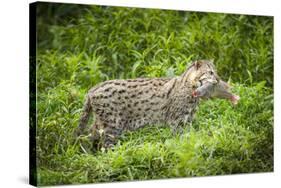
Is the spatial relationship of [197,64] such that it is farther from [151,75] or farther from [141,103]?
[141,103]

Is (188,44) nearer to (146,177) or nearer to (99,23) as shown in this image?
(99,23)

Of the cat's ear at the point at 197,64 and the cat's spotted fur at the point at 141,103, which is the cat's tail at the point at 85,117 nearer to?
the cat's spotted fur at the point at 141,103

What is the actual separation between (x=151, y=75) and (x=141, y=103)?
49 cm

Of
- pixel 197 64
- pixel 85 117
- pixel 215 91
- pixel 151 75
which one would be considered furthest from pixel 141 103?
pixel 215 91

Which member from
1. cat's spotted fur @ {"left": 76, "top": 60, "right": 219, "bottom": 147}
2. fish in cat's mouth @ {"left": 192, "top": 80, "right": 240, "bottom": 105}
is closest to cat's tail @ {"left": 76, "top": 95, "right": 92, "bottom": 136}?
cat's spotted fur @ {"left": 76, "top": 60, "right": 219, "bottom": 147}

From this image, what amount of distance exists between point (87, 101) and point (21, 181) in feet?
4.08

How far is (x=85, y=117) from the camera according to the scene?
9.16 meters

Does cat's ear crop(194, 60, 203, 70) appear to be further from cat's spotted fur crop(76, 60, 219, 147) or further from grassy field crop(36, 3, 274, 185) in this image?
grassy field crop(36, 3, 274, 185)

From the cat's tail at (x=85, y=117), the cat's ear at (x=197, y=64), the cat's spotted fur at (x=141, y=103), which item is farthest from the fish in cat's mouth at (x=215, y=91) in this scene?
the cat's tail at (x=85, y=117)

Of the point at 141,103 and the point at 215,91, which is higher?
the point at 215,91

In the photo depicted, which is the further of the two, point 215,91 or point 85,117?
point 215,91

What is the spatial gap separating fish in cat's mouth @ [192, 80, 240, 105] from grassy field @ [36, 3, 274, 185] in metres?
0.10

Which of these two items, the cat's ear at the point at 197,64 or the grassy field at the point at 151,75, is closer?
the grassy field at the point at 151,75

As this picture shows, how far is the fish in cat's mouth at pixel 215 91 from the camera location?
9608mm
